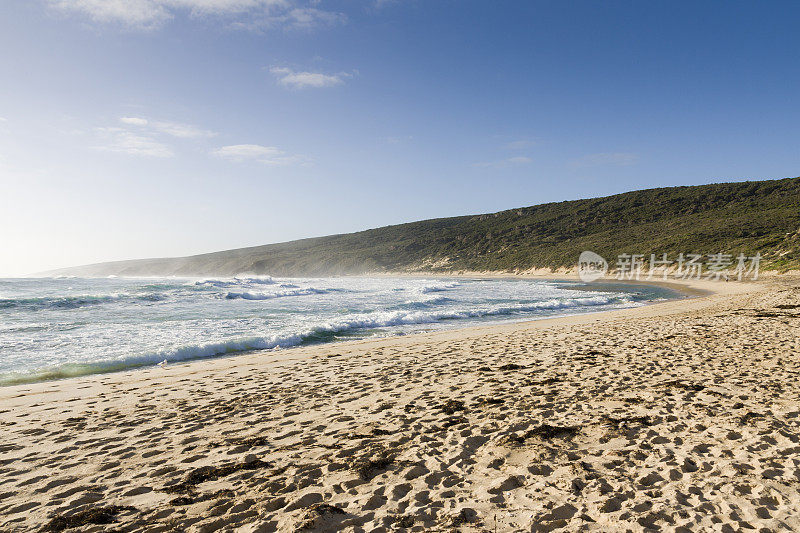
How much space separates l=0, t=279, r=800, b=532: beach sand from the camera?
3.44m

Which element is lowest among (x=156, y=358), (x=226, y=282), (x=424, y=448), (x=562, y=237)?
(x=226, y=282)

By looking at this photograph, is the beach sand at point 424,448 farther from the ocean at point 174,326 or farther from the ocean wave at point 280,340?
the ocean at point 174,326

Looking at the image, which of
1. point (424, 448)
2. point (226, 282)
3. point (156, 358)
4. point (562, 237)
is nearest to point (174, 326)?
point (156, 358)

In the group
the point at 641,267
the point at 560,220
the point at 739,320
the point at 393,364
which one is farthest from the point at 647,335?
the point at 560,220

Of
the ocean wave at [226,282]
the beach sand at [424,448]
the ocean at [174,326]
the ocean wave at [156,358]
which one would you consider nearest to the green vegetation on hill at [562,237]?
the ocean at [174,326]

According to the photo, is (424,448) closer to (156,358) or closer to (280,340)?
(156,358)

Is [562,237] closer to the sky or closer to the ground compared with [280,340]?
closer to the sky

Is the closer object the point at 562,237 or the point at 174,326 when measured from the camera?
the point at 174,326

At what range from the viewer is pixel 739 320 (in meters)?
13.3

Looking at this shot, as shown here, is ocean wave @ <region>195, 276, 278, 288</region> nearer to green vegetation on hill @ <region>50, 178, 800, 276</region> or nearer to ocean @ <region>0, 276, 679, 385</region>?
ocean @ <region>0, 276, 679, 385</region>

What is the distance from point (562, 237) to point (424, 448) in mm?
86289

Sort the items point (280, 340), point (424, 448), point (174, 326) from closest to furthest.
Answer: point (424, 448), point (280, 340), point (174, 326)

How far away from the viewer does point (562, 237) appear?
8381 cm

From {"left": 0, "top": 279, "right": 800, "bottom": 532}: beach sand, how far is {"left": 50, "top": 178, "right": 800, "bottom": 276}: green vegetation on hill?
4202cm
